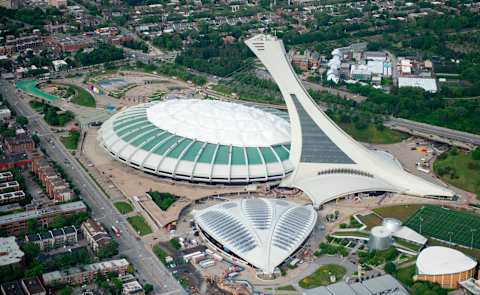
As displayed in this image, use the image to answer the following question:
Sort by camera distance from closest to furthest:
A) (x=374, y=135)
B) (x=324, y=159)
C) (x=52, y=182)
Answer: (x=52, y=182) < (x=324, y=159) < (x=374, y=135)

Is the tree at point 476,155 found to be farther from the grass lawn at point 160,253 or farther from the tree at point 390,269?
the grass lawn at point 160,253

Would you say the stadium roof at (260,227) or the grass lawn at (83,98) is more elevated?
the grass lawn at (83,98)

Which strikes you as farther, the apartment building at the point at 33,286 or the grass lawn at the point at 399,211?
the grass lawn at the point at 399,211

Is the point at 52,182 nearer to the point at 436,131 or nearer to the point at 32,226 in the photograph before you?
the point at 32,226

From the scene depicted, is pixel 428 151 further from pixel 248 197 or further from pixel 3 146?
pixel 3 146

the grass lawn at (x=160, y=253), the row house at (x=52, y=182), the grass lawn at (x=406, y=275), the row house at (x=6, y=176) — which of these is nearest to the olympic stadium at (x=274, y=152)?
the row house at (x=52, y=182)

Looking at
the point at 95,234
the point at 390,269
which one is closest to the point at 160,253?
the point at 95,234

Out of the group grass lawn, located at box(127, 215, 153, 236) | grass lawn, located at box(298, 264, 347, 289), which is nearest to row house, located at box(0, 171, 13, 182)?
grass lawn, located at box(127, 215, 153, 236)
